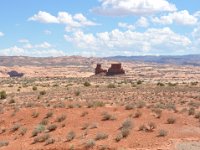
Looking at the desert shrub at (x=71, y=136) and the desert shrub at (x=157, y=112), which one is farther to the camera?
the desert shrub at (x=157, y=112)

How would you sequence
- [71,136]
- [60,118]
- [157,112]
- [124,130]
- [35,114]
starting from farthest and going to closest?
[35,114]
[157,112]
[60,118]
[71,136]
[124,130]

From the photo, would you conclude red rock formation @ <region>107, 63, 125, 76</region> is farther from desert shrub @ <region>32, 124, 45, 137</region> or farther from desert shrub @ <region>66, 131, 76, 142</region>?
desert shrub @ <region>66, 131, 76, 142</region>

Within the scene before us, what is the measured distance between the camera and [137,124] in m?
26.5

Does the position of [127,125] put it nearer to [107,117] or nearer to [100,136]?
[100,136]

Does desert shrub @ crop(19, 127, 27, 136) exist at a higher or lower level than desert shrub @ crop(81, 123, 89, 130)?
lower

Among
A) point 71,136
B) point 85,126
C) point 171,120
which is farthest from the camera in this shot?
point 171,120

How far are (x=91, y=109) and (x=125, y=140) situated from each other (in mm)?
9455

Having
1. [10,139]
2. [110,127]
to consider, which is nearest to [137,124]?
[110,127]

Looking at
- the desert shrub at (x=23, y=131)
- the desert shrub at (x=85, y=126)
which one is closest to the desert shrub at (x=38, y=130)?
the desert shrub at (x=23, y=131)

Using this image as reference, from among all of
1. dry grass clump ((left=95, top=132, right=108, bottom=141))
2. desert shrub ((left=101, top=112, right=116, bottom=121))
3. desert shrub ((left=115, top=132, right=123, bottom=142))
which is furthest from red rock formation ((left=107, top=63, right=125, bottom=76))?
desert shrub ((left=115, top=132, right=123, bottom=142))

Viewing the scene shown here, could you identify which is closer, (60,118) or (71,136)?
(71,136)

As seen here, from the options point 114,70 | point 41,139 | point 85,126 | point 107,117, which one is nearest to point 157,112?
point 107,117

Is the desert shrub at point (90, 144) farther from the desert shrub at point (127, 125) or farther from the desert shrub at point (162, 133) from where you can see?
the desert shrub at point (162, 133)

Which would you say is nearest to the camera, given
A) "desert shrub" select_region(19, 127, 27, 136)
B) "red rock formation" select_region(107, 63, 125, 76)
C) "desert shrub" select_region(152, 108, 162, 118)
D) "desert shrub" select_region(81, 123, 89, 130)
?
"desert shrub" select_region(81, 123, 89, 130)
